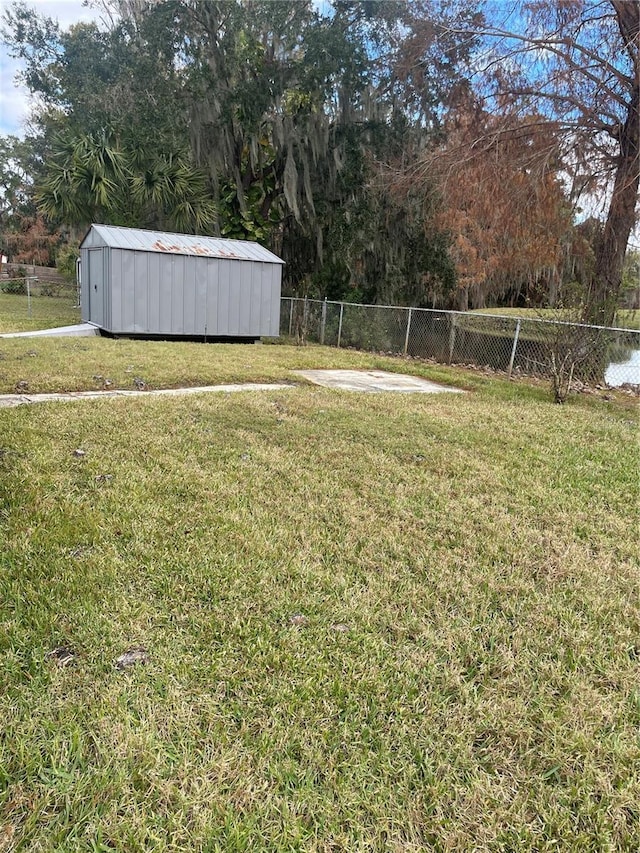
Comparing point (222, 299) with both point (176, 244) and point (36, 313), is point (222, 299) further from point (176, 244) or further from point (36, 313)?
point (36, 313)

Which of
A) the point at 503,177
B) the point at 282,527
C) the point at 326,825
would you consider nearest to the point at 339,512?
the point at 282,527

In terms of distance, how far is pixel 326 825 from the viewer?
4.10 feet

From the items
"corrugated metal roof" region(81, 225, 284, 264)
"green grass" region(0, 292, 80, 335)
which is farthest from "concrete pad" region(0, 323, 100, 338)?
"corrugated metal roof" region(81, 225, 284, 264)

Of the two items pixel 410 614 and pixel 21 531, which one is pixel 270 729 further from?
pixel 21 531

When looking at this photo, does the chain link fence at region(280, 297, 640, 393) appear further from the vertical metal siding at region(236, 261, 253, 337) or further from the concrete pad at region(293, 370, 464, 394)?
the concrete pad at region(293, 370, 464, 394)

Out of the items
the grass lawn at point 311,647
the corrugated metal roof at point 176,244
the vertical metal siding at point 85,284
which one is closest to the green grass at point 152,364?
the corrugated metal roof at point 176,244

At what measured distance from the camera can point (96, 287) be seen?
33.8ft

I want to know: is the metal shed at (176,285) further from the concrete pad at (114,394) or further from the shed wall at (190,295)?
the concrete pad at (114,394)

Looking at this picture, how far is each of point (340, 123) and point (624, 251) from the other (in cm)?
798

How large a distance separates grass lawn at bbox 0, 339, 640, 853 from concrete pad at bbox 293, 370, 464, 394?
119 inches

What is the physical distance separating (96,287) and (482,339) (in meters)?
7.14

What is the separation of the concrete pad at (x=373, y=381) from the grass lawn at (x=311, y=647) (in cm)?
303

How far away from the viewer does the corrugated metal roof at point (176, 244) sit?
380 inches

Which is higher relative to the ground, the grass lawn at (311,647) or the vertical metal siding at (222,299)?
the vertical metal siding at (222,299)
